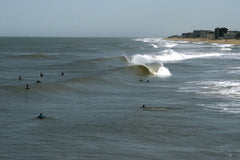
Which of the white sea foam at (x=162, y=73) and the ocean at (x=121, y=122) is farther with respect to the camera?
the white sea foam at (x=162, y=73)

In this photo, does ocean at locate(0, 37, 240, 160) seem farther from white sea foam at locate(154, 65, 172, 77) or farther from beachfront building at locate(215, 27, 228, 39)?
beachfront building at locate(215, 27, 228, 39)

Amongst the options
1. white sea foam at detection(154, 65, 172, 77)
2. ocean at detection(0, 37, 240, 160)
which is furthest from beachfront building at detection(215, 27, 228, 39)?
ocean at detection(0, 37, 240, 160)

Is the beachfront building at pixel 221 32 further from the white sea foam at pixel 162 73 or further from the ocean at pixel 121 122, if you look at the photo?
the ocean at pixel 121 122

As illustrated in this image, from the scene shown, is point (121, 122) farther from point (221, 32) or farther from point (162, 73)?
point (221, 32)

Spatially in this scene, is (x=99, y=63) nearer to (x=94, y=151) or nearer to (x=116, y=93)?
(x=116, y=93)

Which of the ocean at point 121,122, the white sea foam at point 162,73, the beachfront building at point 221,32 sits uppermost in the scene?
Answer: the beachfront building at point 221,32

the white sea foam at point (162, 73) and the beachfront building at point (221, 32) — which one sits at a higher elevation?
the beachfront building at point (221, 32)

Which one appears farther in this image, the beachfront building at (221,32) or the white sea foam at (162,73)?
the beachfront building at (221,32)

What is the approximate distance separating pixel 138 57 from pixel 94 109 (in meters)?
39.0

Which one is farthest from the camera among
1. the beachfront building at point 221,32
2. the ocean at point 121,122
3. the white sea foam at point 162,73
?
the beachfront building at point 221,32

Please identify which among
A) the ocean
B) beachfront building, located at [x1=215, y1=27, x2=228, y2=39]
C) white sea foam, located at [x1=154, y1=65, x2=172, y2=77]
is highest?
beachfront building, located at [x1=215, y1=27, x2=228, y2=39]

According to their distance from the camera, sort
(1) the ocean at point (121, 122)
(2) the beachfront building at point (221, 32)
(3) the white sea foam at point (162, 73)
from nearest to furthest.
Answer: (1) the ocean at point (121, 122), (3) the white sea foam at point (162, 73), (2) the beachfront building at point (221, 32)

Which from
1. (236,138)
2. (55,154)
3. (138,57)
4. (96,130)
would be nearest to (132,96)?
(96,130)

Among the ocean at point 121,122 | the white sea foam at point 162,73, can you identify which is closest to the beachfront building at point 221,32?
the white sea foam at point 162,73
